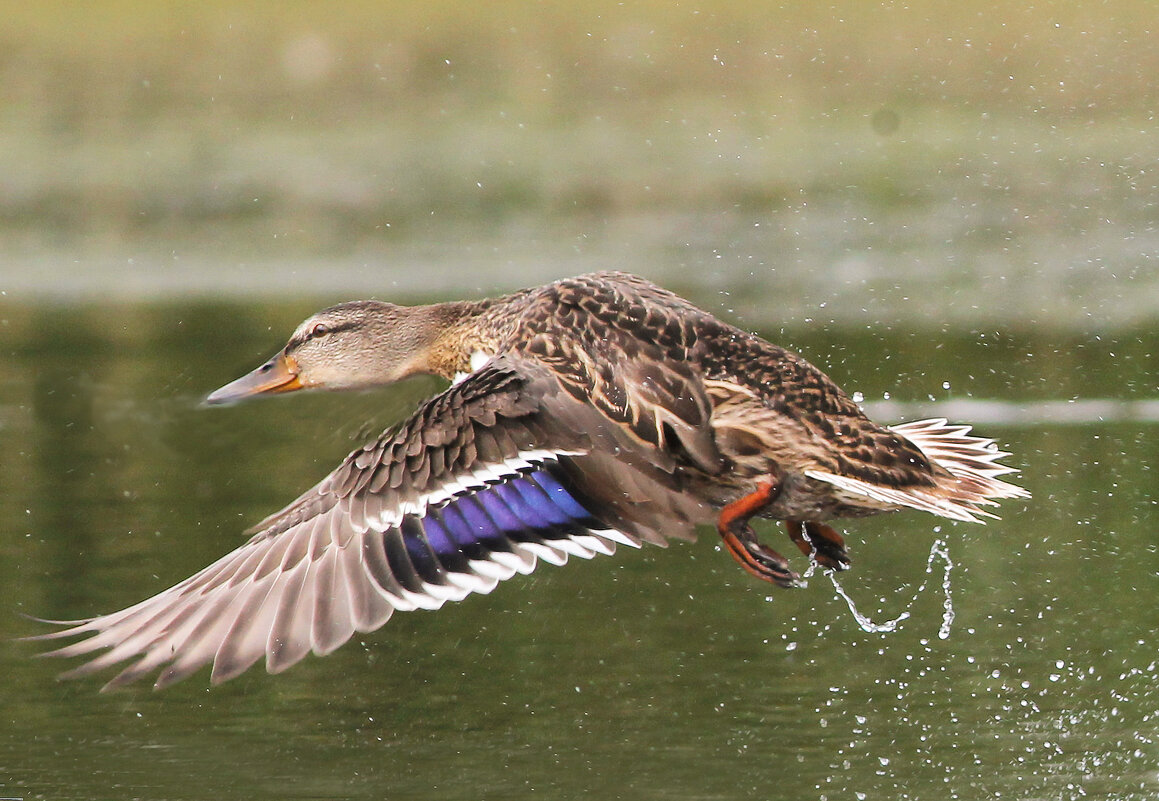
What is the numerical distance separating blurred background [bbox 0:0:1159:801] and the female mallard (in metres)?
0.58

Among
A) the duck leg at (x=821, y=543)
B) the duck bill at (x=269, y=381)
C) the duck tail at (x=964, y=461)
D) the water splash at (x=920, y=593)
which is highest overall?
the duck bill at (x=269, y=381)

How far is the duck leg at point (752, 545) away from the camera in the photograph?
5.28 m

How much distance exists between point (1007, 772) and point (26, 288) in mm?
10506

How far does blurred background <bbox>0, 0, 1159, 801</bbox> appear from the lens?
18.6ft

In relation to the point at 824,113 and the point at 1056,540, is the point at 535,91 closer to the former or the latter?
the point at 824,113

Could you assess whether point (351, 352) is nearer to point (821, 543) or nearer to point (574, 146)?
point (821, 543)

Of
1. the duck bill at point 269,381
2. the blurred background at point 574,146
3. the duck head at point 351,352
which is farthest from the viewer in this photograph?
the blurred background at point 574,146

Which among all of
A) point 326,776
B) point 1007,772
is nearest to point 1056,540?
point 1007,772

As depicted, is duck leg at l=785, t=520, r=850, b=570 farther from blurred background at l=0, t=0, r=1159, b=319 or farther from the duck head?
blurred background at l=0, t=0, r=1159, b=319

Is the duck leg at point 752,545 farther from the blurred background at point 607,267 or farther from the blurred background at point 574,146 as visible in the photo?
the blurred background at point 574,146

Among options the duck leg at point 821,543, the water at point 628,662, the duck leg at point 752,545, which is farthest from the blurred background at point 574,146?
the duck leg at point 752,545

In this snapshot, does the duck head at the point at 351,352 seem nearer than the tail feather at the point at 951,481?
No

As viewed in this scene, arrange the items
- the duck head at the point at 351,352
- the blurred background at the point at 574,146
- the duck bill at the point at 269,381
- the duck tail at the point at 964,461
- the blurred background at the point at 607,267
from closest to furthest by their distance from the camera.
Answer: the duck tail at the point at 964,461 < the blurred background at the point at 607,267 < the duck head at the point at 351,352 < the duck bill at the point at 269,381 < the blurred background at the point at 574,146

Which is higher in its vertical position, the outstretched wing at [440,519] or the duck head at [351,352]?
the duck head at [351,352]
